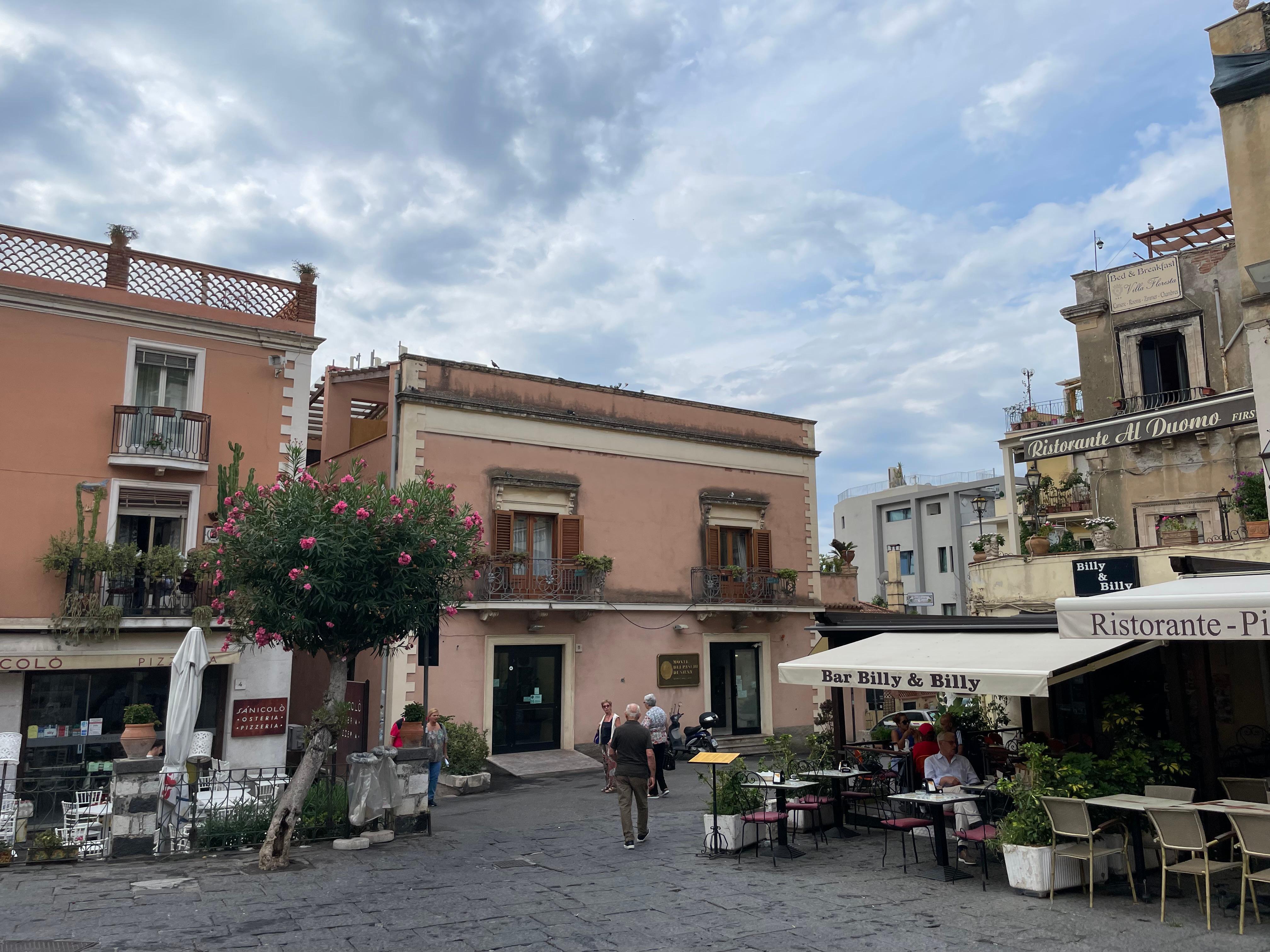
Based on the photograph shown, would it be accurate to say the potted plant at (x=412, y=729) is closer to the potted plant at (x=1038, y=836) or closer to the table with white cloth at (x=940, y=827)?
the table with white cloth at (x=940, y=827)

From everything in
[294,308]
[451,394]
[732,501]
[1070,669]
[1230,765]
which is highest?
[294,308]

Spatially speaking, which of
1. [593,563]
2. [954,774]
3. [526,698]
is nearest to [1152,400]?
[593,563]

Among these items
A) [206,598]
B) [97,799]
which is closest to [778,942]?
[97,799]

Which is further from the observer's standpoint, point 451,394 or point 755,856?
point 451,394

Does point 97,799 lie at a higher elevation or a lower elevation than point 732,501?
lower

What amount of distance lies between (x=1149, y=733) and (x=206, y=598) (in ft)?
46.9

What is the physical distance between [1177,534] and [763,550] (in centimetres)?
940

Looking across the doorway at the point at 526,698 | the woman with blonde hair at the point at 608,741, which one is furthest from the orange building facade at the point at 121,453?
the woman with blonde hair at the point at 608,741

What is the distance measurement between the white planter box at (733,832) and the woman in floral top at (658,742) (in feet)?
15.3

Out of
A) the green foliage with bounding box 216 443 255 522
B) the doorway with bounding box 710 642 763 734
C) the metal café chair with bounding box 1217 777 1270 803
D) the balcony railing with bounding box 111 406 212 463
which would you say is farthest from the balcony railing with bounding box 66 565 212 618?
the metal café chair with bounding box 1217 777 1270 803

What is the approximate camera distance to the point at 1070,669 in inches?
329

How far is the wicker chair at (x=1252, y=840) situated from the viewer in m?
6.58

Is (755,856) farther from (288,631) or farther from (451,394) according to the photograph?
(451,394)

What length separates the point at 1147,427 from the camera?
58.7ft
